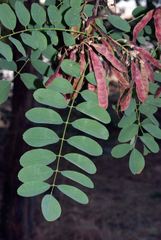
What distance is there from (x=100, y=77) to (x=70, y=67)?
0.06 meters

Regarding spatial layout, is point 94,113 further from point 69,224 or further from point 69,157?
point 69,224

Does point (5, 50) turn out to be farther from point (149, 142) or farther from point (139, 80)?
point (149, 142)

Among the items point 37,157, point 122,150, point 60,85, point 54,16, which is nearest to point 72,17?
point 54,16

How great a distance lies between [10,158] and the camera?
11.0ft

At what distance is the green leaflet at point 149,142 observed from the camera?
140 centimetres

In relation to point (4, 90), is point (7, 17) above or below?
above

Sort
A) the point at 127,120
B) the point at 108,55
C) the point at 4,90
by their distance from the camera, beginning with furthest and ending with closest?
1. the point at 127,120
2. the point at 4,90
3. the point at 108,55

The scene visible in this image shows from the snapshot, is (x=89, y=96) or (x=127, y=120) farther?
(x=127, y=120)

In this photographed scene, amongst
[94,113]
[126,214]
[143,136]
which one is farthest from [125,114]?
[126,214]

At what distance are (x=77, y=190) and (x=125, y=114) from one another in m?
0.28

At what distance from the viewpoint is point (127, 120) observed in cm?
135

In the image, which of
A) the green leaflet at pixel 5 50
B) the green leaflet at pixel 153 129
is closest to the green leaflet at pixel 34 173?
the green leaflet at pixel 5 50

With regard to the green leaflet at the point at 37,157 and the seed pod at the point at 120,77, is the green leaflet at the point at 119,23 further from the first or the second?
the green leaflet at the point at 37,157

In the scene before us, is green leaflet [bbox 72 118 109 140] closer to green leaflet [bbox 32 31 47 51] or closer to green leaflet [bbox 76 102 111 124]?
green leaflet [bbox 76 102 111 124]
